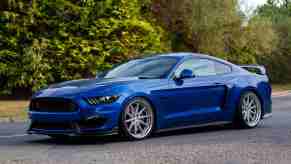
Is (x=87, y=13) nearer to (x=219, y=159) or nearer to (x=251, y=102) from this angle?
(x=251, y=102)

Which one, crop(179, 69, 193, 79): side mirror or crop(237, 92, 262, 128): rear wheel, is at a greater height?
crop(179, 69, 193, 79): side mirror

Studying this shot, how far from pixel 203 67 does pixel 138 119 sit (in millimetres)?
1838

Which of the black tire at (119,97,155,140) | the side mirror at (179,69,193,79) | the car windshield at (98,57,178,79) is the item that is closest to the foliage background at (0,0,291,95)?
the car windshield at (98,57,178,79)

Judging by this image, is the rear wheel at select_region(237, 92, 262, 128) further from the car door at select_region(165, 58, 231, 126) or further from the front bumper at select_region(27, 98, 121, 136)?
the front bumper at select_region(27, 98, 121, 136)

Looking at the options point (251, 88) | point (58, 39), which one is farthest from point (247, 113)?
point (58, 39)

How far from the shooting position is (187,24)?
35156mm

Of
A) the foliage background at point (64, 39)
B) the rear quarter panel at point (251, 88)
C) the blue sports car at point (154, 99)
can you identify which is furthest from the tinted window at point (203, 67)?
the foliage background at point (64, 39)

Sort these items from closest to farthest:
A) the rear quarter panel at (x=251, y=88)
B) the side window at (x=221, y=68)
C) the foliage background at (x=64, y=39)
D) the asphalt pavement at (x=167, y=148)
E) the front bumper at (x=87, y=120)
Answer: the asphalt pavement at (x=167, y=148) → the front bumper at (x=87, y=120) → the rear quarter panel at (x=251, y=88) → the side window at (x=221, y=68) → the foliage background at (x=64, y=39)

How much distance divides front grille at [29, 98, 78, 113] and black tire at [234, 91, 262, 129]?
3.19 m

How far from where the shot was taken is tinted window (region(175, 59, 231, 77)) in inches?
451

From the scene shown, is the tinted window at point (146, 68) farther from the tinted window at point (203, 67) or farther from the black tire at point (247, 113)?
the black tire at point (247, 113)

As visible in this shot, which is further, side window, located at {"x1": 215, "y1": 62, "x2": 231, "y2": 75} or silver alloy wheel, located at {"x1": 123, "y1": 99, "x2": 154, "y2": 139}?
side window, located at {"x1": 215, "y1": 62, "x2": 231, "y2": 75}

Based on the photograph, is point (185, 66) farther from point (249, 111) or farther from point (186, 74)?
point (249, 111)

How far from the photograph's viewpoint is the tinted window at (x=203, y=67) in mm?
11455
